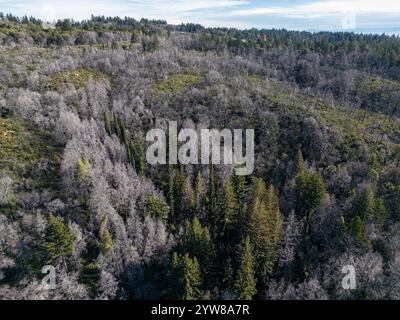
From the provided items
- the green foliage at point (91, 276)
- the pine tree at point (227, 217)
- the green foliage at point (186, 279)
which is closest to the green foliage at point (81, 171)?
the green foliage at point (91, 276)

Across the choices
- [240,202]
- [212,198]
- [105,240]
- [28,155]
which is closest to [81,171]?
[28,155]

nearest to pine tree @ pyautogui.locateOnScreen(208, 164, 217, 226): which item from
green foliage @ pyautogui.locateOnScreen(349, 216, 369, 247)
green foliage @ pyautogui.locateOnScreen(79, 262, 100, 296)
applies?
green foliage @ pyautogui.locateOnScreen(79, 262, 100, 296)

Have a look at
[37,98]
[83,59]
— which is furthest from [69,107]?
[83,59]

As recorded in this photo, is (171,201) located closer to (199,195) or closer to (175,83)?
(199,195)

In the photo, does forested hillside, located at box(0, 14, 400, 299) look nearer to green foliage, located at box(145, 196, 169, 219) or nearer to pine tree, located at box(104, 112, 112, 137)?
green foliage, located at box(145, 196, 169, 219)

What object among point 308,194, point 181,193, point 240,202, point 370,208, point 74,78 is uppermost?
point 74,78

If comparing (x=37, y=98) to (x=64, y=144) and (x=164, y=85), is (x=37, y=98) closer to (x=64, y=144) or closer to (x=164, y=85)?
(x=64, y=144)
